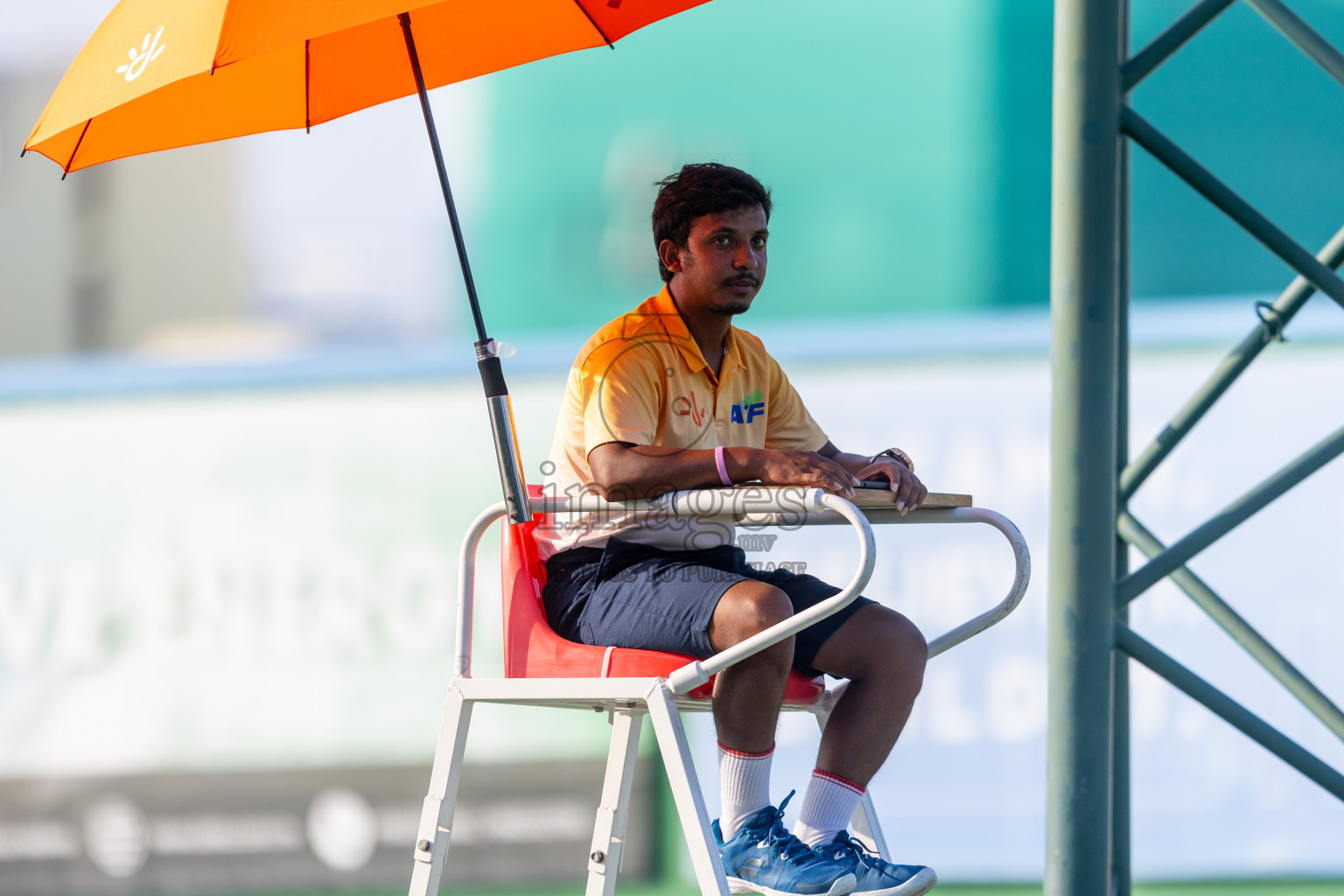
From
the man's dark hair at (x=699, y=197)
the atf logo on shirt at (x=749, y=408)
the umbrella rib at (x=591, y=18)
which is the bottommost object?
the atf logo on shirt at (x=749, y=408)

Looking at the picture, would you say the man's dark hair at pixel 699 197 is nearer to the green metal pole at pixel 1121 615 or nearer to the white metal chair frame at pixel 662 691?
the white metal chair frame at pixel 662 691

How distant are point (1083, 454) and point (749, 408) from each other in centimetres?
54

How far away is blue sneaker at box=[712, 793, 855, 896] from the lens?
179 cm

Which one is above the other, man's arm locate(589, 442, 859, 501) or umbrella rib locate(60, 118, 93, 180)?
umbrella rib locate(60, 118, 93, 180)

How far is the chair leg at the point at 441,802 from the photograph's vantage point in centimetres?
195

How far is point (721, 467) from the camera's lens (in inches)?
75.5

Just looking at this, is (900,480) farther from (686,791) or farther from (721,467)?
(686,791)

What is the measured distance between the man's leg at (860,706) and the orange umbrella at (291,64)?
1.75 ft

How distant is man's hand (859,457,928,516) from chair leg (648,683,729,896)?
1.40ft

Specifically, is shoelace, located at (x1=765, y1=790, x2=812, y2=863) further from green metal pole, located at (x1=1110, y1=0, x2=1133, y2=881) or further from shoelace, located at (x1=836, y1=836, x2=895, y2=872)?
green metal pole, located at (x1=1110, y1=0, x2=1133, y2=881)

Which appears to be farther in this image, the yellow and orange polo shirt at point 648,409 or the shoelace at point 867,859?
the yellow and orange polo shirt at point 648,409

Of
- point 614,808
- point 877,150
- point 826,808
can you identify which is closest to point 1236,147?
point 877,150

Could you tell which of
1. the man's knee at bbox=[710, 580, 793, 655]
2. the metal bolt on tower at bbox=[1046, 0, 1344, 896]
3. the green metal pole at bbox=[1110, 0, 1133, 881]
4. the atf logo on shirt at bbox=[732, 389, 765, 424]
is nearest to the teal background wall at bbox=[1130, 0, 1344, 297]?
the green metal pole at bbox=[1110, 0, 1133, 881]

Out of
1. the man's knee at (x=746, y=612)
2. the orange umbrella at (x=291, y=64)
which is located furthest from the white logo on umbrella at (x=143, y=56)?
the man's knee at (x=746, y=612)
